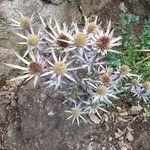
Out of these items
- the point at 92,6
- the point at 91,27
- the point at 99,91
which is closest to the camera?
the point at 91,27

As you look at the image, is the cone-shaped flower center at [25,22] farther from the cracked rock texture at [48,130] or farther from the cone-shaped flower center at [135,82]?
the cone-shaped flower center at [135,82]

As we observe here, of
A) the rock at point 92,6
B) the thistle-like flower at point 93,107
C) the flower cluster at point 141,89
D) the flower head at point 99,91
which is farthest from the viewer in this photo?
the rock at point 92,6

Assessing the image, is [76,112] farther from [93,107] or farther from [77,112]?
[93,107]

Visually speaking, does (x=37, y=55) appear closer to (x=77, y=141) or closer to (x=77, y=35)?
(x=77, y=35)

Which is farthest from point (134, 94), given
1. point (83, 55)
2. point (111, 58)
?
point (83, 55)

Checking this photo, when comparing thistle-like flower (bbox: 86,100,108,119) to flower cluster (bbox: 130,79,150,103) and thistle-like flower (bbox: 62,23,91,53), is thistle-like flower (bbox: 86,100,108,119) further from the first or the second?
thistle-like flower (bbox: 62,23,91,53)

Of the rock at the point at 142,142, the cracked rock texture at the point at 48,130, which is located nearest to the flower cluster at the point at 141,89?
the rock at the point at 142,142

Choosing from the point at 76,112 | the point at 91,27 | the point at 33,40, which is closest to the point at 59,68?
the point at 33,40
